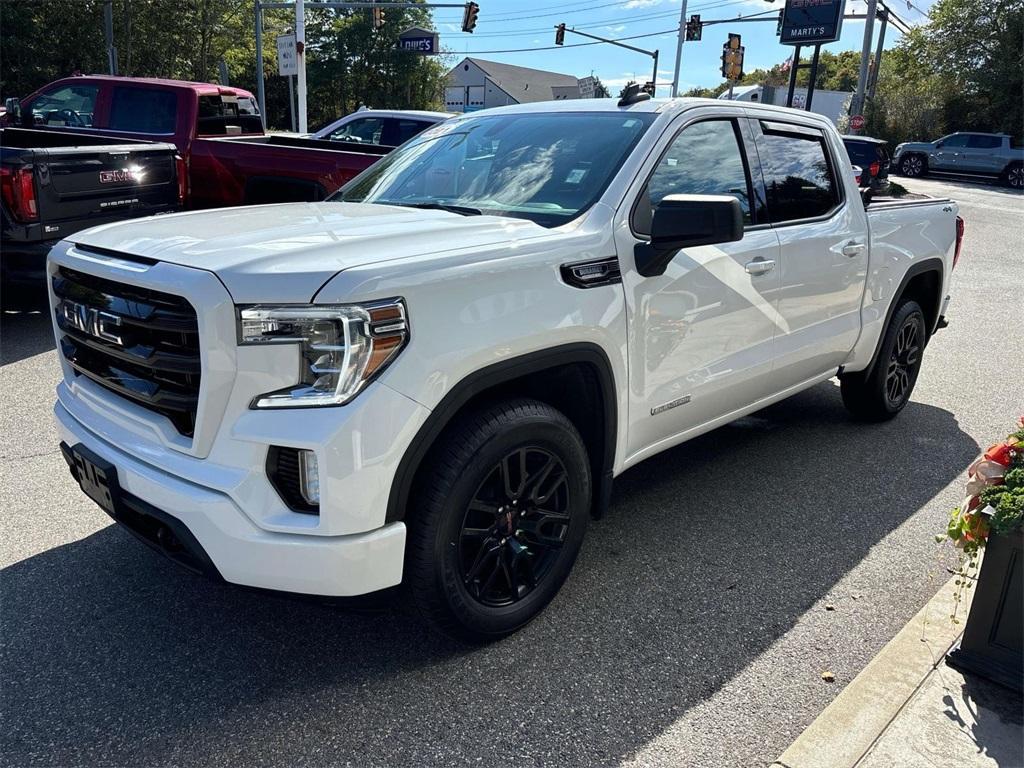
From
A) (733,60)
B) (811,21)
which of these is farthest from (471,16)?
(811,21)

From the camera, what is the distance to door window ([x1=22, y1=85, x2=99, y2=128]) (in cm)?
995

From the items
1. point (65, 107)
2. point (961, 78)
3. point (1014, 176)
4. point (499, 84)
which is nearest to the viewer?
point (65, 107)

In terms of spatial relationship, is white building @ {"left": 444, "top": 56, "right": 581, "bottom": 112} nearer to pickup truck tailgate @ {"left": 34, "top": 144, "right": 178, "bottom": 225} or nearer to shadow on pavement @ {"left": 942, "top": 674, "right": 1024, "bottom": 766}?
pickup truck tailgate @ {"left": 34, "top": 144, "right": 178, "bottom": 225}

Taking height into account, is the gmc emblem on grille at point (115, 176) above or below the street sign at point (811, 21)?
below

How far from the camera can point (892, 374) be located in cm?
538

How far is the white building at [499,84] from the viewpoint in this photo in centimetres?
7888

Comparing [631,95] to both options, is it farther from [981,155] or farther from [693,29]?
[693,29]

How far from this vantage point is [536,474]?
2906 mm

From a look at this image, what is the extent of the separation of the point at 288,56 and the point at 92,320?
18397 millimetres

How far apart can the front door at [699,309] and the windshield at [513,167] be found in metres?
0.22

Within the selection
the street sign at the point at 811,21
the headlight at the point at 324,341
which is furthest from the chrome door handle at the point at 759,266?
the street sign at the point at 811,21

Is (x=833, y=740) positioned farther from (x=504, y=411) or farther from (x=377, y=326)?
(x=377, y=326)

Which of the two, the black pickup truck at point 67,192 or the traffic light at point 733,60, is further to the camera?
the traffic light at point 733,60

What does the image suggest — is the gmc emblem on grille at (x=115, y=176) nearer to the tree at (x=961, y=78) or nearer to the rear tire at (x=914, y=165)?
the rear tire at (x=914, y=165)
